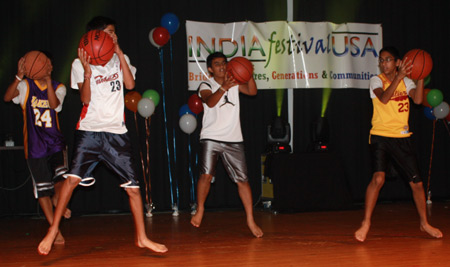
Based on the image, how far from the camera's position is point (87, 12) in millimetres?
6246

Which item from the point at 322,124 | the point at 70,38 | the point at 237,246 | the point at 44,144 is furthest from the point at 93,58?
→ the point at 322,124

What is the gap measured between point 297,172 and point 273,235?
187 cm

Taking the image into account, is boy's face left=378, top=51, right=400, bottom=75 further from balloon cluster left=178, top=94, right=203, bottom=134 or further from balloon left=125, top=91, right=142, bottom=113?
balloon left=125, top=91, right=142, bottom=113

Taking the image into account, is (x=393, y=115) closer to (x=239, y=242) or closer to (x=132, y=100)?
(x=239, y=242)

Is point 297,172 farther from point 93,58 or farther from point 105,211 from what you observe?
point 93,58

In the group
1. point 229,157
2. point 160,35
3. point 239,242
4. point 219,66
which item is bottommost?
point 239,242

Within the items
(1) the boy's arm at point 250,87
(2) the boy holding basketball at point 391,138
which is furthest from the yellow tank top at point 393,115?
(1) the boy's arm at point 250,87

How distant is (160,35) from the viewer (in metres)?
5.85

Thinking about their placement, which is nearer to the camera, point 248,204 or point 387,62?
point 387,62

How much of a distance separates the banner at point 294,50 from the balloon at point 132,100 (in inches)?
34.5

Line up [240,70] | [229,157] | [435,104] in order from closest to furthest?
[240,70], [229,157], [435,104]

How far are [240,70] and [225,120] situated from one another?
0.51 meters

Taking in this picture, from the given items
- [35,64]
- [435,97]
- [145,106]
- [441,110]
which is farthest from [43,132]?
[441,110]

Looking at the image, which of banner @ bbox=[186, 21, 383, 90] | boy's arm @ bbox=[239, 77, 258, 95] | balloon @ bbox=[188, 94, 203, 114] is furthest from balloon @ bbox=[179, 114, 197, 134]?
boy's arm @ bbox=[239, 77, 258, 95]
